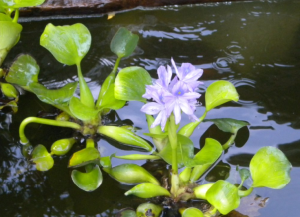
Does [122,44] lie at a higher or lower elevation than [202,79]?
higher

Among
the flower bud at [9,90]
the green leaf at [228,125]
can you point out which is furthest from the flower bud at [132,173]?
the flower bud at [9,90]

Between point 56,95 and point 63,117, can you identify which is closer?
point 56,95

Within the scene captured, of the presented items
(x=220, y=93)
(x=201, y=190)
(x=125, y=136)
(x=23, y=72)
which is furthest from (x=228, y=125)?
(x=23, y=72)

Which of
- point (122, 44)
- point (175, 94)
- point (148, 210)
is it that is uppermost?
point (175, 94)

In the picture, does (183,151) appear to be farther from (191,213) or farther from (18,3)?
(18,3)

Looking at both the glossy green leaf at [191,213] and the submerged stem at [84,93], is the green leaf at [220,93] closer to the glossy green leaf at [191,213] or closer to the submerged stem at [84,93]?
the glossy green leaf at [191,213]

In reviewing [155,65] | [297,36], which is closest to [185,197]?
[155,65]

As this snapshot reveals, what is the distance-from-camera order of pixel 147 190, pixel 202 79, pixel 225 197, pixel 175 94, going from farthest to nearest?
1. pixel 202 79
2. pixel 147 190
3. pixel 225 197
4. pixel 175 94
